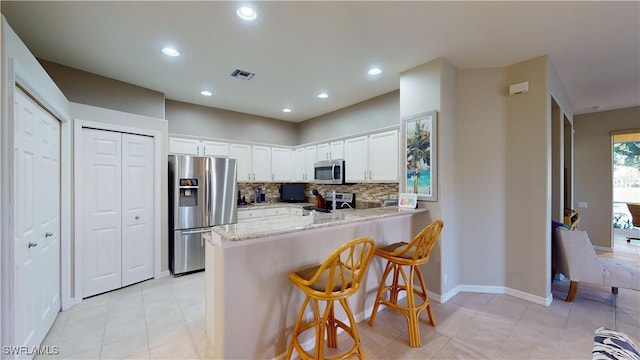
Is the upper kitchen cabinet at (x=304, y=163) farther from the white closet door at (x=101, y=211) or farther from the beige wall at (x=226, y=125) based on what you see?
the white closet door at (x=101, y=211)

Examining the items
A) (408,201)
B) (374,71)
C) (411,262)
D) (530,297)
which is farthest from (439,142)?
(530,297)

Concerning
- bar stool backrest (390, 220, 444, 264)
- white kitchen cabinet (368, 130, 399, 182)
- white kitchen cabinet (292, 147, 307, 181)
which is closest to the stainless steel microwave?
white kitchen cabinet (292, 147, 307, 181)

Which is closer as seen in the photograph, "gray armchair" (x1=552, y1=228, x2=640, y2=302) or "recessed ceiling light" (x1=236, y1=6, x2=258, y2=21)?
"recessed ceiling light" (x1=236, y1=6, x2=258, y2=21)

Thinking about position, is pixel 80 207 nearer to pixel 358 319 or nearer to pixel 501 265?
pixel 358 319

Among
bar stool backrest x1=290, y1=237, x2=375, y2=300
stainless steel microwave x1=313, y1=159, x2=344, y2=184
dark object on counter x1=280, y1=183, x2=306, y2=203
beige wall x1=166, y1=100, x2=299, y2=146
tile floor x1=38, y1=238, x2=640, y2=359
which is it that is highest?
beige wall x1=166, y1=100, x2=299, y2=146

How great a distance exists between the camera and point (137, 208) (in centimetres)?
350

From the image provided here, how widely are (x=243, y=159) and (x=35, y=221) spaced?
3082mm

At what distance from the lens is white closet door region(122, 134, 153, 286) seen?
340 centimetres

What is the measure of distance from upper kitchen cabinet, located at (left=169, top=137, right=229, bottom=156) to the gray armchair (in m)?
5.03

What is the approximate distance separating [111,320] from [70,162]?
1.77m

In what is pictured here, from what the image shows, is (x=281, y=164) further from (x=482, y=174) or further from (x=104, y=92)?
(x=482, y=174)

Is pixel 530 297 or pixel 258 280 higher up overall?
pixel 258 280

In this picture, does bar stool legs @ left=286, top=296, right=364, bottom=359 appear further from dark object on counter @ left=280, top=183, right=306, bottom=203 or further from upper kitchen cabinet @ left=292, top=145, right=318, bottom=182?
dark object on counter @ left=280, top=183, right=306, bottom=203

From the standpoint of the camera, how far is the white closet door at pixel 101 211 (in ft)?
10.1
